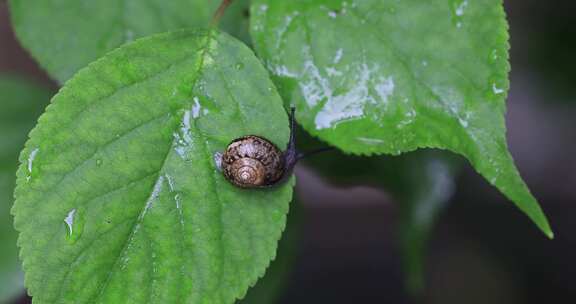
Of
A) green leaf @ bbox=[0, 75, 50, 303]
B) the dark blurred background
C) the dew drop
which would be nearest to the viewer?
the dew drop

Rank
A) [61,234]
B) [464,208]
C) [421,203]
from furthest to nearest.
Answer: [464,208] < [421,203] < [61,234]

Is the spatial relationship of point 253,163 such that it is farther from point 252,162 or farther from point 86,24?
point 86,24

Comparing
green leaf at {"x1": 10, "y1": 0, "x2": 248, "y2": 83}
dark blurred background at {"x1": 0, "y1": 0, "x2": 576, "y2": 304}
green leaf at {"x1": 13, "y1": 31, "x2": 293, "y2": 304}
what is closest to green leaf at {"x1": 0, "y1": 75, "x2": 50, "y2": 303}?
green leaf at {"x1": 10, "y1": 0, "x2": 248, "y2": 83}

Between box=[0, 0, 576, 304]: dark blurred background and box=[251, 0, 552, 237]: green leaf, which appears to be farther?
box=[0, 0, 576, 304]: dark blurred background

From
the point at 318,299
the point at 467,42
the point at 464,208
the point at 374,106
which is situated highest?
the point at 467,42

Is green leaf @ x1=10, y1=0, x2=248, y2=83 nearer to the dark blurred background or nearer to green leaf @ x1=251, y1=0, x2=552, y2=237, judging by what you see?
green leaf @ x1=251, y1=0, x2=552, y2=237

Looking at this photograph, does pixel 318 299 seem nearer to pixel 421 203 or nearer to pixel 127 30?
pixel 421 203

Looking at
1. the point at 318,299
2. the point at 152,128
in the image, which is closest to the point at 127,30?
the point at 152,128
